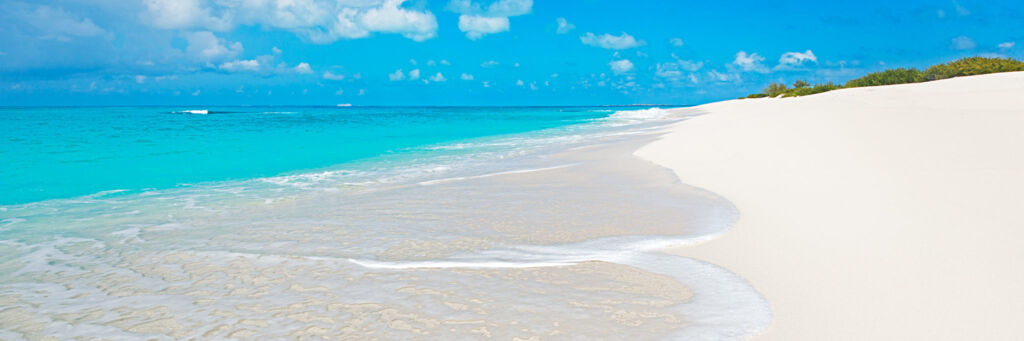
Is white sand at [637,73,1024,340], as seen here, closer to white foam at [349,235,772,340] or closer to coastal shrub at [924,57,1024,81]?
white foam at [349,235,772,340]

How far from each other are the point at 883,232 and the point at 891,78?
1691 inches

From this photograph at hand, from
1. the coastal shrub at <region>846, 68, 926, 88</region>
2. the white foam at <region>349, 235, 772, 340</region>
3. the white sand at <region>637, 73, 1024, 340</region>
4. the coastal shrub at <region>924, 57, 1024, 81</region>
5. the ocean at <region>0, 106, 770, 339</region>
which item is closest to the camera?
Result: the white sand at <region>637, 73, 1024, 340</region>

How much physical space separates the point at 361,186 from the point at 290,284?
16.2 feet

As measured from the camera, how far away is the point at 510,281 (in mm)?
3547

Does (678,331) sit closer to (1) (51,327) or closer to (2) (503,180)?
(1) (51,327)

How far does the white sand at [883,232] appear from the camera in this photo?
2682 millimetres

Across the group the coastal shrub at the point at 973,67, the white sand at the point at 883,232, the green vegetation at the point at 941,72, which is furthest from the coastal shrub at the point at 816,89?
the white sand at the point at 883,232

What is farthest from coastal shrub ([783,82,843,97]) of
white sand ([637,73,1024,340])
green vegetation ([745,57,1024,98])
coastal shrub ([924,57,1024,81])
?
white sand ([637,73,1024,340])

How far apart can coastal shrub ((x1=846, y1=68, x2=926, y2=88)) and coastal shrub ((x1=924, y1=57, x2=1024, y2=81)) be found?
0.63m

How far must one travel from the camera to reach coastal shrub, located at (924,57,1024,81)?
3264 centimetres

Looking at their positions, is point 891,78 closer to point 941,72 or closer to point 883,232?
point 941,72

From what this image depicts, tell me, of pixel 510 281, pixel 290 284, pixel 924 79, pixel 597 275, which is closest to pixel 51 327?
pixel 290 284

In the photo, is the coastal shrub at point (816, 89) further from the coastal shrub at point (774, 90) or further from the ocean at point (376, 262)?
the ocean at point (376, 262)

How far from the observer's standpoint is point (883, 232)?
408cm
